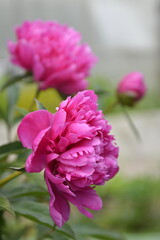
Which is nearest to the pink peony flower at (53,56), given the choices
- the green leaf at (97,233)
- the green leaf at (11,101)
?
the green leaf at (11,101)

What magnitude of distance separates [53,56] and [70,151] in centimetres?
31

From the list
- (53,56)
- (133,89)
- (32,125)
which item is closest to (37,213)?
(32,125)

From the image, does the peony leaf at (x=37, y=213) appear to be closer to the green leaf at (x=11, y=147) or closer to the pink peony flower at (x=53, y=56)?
the green leaf at (x=11, y=147)

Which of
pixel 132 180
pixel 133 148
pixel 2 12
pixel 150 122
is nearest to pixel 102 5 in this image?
pixel 2 12

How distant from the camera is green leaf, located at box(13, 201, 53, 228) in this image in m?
0.52

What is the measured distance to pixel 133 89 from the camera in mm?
921

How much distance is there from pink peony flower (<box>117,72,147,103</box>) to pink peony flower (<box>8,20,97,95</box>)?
156mm

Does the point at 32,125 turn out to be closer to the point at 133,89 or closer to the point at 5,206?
the point at 5,206

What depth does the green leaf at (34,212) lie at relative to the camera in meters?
0.52

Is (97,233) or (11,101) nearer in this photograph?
(97,233)

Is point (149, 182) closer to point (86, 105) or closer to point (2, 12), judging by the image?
point (86, 105)

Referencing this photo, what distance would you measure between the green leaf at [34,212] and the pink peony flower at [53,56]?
207 millimetres

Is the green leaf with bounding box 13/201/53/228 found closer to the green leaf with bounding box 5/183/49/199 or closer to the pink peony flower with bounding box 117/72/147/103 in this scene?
the green leaf with bounding box 5/183/49/199

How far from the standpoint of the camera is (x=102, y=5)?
668 cm
